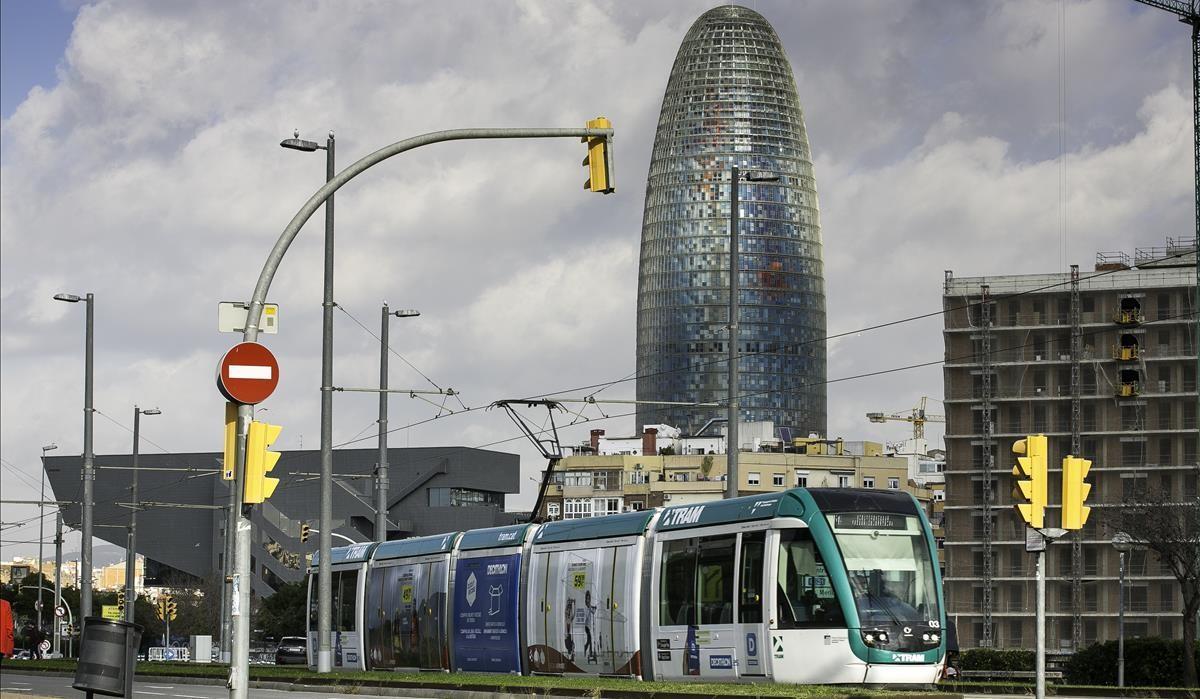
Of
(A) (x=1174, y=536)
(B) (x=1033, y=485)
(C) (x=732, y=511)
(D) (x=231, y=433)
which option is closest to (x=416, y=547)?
(C) (x=732, y=511)

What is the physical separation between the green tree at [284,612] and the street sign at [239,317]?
93.4 meters

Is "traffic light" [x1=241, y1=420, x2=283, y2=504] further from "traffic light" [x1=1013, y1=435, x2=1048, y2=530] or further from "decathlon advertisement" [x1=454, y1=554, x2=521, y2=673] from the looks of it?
"decathlon advertisement" [x1=454, y1=554, x2=521, y2=673]

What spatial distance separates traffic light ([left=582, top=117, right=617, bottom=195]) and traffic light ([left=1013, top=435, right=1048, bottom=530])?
6.02 metres

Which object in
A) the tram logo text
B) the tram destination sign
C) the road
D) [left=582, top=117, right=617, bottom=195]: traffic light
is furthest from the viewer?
the road

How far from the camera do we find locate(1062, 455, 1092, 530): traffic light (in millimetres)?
21719

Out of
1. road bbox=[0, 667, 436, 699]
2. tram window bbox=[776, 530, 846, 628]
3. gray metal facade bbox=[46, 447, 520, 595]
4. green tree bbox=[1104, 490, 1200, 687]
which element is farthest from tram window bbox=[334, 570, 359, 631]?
gray metal facade bbox=[46, 447, 520, 595]

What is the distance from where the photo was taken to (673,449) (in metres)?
183

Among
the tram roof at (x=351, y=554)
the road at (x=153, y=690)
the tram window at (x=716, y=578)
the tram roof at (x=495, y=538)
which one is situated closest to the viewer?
the tram window at (x=716, y=578)

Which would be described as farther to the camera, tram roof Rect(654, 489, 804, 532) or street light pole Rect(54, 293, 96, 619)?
street light pole Rect(54, 293, 96, 619)

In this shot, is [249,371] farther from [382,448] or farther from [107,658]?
[382,448]

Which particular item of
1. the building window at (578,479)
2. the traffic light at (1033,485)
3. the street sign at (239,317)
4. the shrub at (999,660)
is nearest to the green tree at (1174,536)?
the shrub at (999,660)

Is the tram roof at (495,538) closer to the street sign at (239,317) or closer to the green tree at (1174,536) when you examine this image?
the street sign at (239,317)

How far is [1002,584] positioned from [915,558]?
90469 millimetres

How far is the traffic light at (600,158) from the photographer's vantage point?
20281mm
